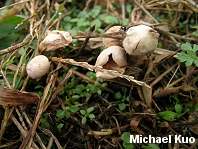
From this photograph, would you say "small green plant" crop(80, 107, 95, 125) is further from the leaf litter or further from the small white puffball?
the small white puffball

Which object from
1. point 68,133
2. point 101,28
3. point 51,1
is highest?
point 51,1

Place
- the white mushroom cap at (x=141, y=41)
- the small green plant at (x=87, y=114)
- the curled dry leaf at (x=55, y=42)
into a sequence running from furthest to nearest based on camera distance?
the curled dry leaf at (x=55, y=42)
the small green plant at (x=87, y=114)
the white mushroom cap at (x=141, y=41)

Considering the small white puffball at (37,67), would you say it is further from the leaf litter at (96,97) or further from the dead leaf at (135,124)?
the dead leaf at (135,124)

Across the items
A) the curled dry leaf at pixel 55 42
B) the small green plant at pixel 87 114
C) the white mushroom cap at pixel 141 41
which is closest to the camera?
the white mushroom cap at pixel 141 41

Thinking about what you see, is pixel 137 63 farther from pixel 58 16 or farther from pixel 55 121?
pixel 58 16

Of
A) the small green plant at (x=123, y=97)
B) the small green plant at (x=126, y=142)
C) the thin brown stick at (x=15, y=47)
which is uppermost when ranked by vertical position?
the thin brown stick at (x=15, y=47)

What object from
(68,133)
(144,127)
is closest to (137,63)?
(144,127)

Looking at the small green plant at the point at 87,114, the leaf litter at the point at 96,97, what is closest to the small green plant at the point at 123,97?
the leaf litter at the point at 96,97

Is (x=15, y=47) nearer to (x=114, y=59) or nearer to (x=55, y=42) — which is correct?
(x=55, y=42)

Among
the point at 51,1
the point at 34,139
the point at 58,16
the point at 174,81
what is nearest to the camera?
the point at 34,139
